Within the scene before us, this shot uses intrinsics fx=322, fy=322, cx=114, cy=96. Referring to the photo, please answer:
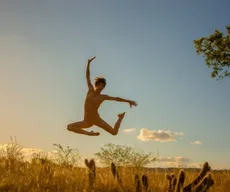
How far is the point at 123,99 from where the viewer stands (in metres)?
11.4

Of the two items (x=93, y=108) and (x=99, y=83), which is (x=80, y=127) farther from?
(x=99, y=83)

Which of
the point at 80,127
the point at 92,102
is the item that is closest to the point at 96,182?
the point at 80,127

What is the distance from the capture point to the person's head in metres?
11.6

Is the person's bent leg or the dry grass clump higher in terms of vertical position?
the person's bent leg

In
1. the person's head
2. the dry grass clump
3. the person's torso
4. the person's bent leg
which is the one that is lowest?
the dry grass clump

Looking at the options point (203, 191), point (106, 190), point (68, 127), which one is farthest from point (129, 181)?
point (68, 127)

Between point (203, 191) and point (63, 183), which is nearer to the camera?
point (203, 191)

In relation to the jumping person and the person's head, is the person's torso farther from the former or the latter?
the person's head

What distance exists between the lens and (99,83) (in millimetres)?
11734

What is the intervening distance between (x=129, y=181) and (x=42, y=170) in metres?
2.43

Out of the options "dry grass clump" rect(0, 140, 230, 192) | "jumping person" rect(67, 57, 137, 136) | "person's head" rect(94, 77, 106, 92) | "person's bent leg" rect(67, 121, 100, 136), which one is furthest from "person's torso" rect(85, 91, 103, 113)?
"dry grass clump" rect(0, 140, 230, 192)

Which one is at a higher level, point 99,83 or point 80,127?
point 99,83

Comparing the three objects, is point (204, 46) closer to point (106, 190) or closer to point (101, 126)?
→ point (101, 126)

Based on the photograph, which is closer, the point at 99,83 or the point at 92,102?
the point at 92,102
